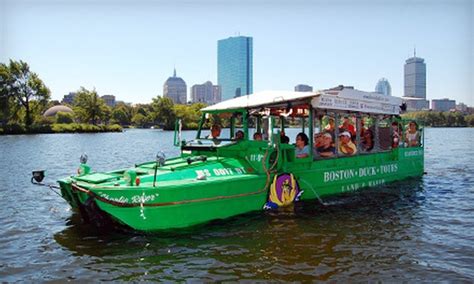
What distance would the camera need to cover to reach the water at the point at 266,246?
7.49 meters

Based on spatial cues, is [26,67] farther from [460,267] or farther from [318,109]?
[460,267]

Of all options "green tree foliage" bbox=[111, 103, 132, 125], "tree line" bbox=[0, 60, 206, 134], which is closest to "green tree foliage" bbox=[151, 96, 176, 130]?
"tree line" bbox=[0, 60, 206, 134]

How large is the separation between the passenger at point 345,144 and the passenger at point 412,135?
4.95 meters

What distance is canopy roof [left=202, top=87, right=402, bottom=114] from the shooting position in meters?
11.8

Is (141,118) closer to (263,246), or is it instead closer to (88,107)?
(88,107)

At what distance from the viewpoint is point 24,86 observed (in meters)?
79.5

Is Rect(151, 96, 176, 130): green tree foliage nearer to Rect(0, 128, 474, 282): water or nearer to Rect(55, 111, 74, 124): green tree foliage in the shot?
Rect(55, 111, 74, 124): green tree foliage

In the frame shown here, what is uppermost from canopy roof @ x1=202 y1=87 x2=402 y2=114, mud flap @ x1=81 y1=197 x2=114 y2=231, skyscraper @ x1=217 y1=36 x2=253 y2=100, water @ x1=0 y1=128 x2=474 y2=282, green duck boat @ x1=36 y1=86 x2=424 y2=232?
skyscraper @ x1=217 y1=36 x2=253 y2=100

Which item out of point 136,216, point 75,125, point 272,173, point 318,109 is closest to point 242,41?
point 318,109

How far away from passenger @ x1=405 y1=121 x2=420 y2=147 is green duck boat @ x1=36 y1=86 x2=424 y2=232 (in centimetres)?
27

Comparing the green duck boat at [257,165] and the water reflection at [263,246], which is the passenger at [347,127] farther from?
the water reflection at [263,246]

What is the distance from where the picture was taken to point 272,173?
11.1m

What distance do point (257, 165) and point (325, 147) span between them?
10.4ft

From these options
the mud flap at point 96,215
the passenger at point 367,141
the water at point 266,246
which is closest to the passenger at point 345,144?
the passenger at point 367,141
